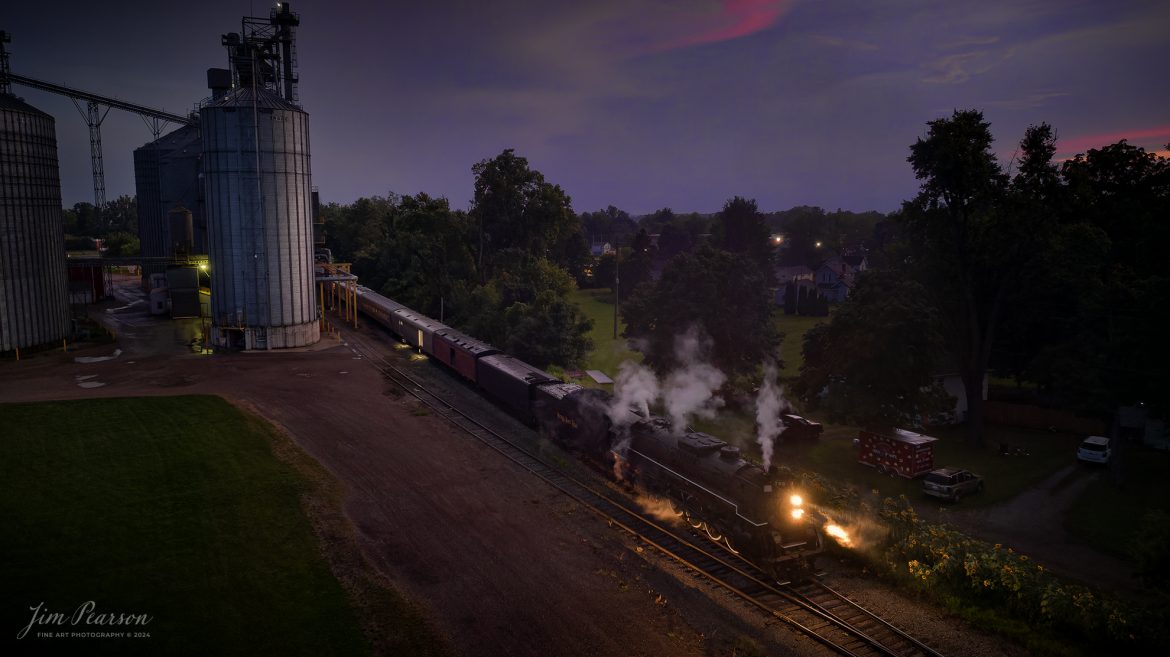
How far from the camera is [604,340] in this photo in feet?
229

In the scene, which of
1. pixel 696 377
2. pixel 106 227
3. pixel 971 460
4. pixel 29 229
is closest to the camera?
pixel 971 460

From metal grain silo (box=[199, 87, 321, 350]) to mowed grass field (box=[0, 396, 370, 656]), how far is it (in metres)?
17.7

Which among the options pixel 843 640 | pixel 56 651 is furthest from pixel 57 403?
pixel 843 640

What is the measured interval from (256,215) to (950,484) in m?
Result: 47.3

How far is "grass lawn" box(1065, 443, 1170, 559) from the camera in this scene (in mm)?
28002

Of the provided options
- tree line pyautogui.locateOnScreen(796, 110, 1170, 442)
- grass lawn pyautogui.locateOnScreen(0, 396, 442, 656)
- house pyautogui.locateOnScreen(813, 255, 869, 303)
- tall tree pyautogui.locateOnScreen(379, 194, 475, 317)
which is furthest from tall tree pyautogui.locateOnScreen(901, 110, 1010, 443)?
house pyautogui.locateOnScreen(813, 255, 869, 303)

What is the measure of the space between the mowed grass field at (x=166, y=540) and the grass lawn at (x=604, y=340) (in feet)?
99.3

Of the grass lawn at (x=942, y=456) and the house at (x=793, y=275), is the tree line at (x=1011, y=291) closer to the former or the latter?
the grass lawn at (x=942, y=456)

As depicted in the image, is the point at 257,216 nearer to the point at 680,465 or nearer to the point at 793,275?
the point at 680,465

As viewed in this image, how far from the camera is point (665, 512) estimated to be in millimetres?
24391

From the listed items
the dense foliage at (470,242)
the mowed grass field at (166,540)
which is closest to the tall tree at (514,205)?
the dense foliage at (470,242)

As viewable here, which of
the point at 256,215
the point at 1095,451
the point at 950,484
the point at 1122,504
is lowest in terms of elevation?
the point at 1122,504

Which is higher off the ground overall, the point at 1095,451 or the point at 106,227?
the point at 106,227

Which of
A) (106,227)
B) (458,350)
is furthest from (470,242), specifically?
(106,227)
